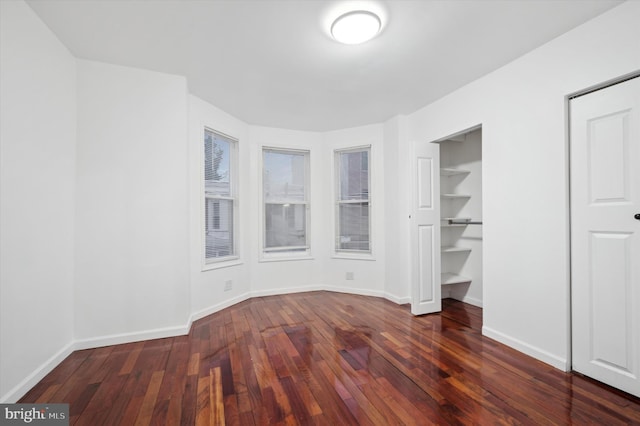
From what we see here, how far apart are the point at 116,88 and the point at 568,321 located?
4.38 meters

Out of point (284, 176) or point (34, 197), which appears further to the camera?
point (284, 176)

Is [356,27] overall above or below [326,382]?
above

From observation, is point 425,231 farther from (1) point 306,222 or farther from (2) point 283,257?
(2) point 283,257

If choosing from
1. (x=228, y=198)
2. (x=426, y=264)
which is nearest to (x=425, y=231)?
(x=426, y=264)

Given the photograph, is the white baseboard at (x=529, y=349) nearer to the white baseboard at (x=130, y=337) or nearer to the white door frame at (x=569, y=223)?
the white door frame at (x=569, y=223)

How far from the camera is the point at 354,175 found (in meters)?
4.63

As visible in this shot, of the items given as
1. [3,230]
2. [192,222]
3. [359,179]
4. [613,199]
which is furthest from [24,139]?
[613,199]

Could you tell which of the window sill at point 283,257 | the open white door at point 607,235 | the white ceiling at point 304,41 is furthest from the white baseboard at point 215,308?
the open white door at point 607,235

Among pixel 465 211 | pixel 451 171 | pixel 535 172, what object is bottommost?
pixel 465 211

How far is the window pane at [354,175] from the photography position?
4547 mm

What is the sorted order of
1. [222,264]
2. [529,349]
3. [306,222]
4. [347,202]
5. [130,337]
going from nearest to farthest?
[529,349] → [130,337] → [222,264] → [347,202] → [306,222]

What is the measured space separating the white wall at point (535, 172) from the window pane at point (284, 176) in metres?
2.61

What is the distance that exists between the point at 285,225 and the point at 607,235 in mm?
3698

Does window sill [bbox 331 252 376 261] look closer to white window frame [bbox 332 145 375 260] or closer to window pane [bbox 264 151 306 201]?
white window frame [bbox 332 145 375 260]
